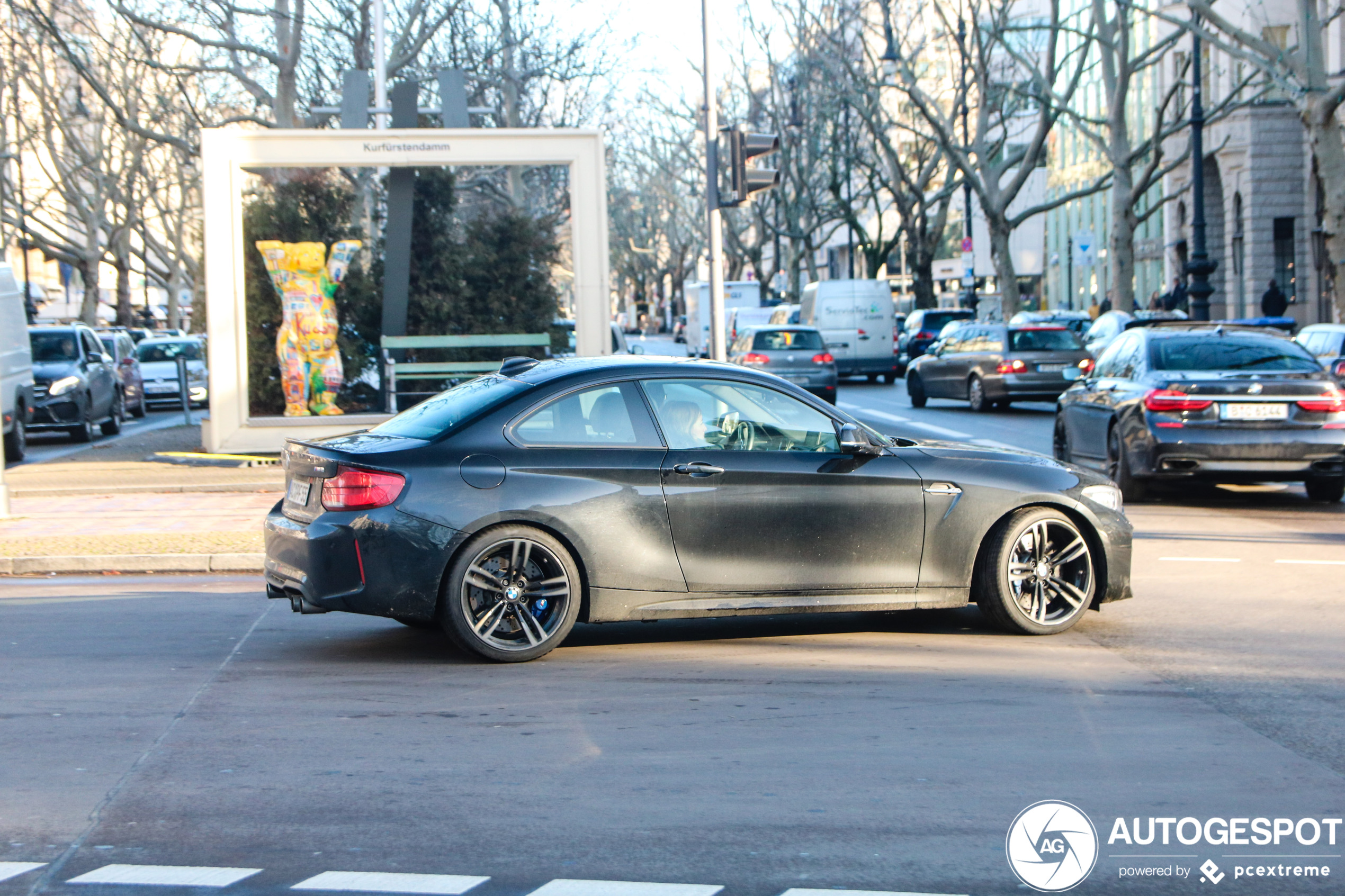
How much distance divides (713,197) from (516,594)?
11.2 meters

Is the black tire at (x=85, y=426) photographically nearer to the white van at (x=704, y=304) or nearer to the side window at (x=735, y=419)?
the side window at (x=735, y=419)

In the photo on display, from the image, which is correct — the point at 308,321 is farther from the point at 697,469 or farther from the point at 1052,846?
the point at 1052,846

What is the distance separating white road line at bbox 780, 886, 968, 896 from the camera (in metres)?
4.18

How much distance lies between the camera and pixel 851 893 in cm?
420

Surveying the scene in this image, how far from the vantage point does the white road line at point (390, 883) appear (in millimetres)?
4227

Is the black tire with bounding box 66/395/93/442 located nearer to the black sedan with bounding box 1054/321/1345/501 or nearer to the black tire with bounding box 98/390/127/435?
the black tire with bounding box 98/390/127/435

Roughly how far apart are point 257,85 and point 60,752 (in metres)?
25.3

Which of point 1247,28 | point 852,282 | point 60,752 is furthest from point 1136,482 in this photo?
point 1247,28

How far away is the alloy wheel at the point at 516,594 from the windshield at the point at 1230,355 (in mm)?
7875

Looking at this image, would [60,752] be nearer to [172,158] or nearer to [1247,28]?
[1247,28]

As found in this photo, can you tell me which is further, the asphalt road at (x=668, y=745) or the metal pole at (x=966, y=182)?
the metal pole at (x=966, y=182)

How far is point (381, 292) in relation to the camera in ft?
63.3

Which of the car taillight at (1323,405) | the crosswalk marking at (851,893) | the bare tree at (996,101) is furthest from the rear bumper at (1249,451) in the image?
the bare tree at (996,101)

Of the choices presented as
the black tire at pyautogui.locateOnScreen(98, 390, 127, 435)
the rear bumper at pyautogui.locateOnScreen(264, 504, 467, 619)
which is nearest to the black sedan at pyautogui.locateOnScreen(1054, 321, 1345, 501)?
the rear bumper at pyautogui.locateOnScreen(264, 504, 467, 619)
